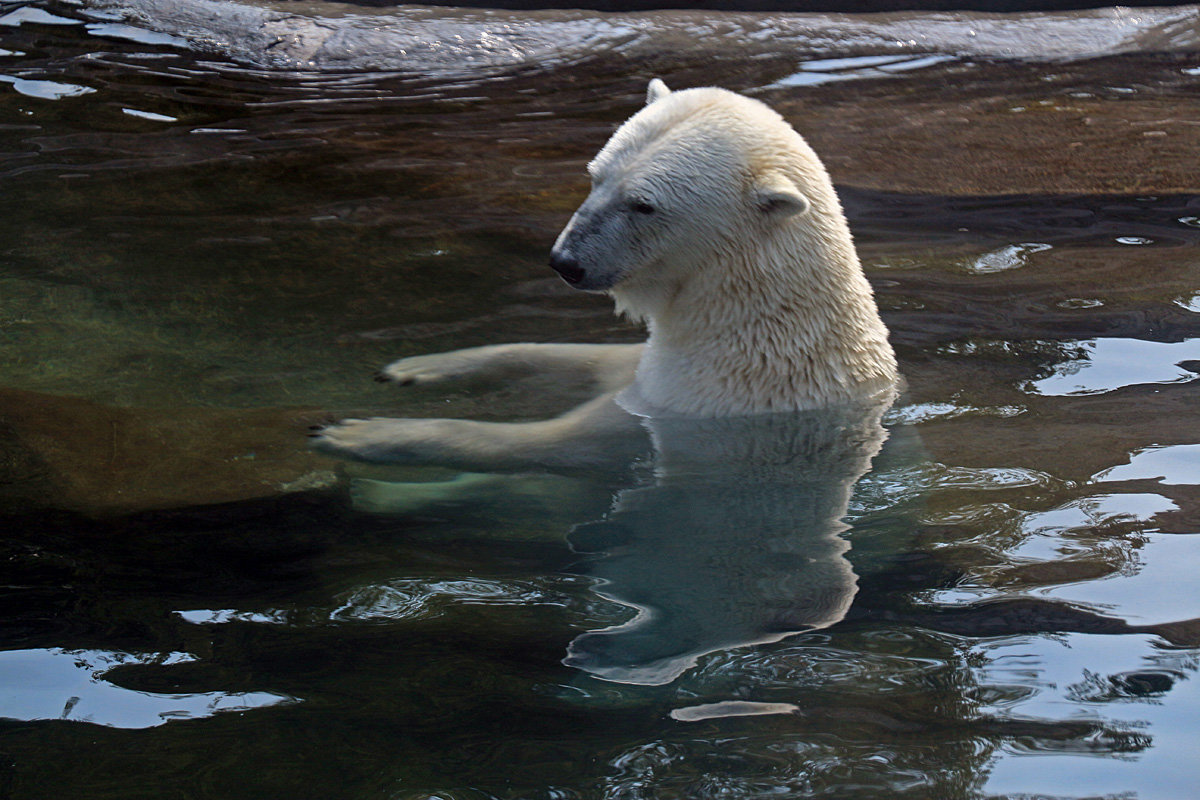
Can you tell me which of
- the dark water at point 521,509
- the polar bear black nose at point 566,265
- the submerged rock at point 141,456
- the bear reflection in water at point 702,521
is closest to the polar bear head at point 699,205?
the polar bear black nose at point 566,265

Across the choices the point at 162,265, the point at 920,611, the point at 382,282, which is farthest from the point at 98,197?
the point at 920,611

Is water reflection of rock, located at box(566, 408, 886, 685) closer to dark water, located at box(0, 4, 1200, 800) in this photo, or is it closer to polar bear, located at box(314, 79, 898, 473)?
dark water, located at box(0, 4, 1200, 800)

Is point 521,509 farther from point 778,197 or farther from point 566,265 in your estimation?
point 778,197

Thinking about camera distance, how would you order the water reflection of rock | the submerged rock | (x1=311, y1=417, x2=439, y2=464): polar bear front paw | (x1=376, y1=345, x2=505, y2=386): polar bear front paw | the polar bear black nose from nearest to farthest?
1. the water reflection of rock
2. the submerged rock
3. (x1=311, y1=417, x2=439, y2=464): polar bear front paw
4. the polar bear black nose
5. (x1=376, y1=345, x2=505, y2=386): polar bear front paw

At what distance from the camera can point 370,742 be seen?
183 centimetres

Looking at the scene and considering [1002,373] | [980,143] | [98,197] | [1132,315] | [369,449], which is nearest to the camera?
[369,449]

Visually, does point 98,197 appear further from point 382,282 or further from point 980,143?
point 980,143

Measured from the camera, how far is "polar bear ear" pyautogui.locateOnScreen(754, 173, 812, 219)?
10.1 ft

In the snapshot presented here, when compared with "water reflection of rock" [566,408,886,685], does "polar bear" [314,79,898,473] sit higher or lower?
higher

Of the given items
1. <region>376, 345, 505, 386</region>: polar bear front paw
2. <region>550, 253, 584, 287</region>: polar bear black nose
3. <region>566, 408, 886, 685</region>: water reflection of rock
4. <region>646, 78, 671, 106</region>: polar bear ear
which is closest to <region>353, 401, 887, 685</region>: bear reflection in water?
<region>566, 408, 886, 685</region>: water reflection of rock

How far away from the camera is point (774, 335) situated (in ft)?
10.8

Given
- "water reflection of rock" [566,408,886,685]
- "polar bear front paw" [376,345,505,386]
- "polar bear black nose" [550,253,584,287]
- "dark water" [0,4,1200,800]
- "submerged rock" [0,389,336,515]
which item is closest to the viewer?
"dark water" [0,4,1200,800]

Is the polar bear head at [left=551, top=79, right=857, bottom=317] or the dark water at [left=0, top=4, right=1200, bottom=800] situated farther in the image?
the polar bear head at [left=551, top=79, right=857, bottom=317]

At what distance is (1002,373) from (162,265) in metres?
2.99
